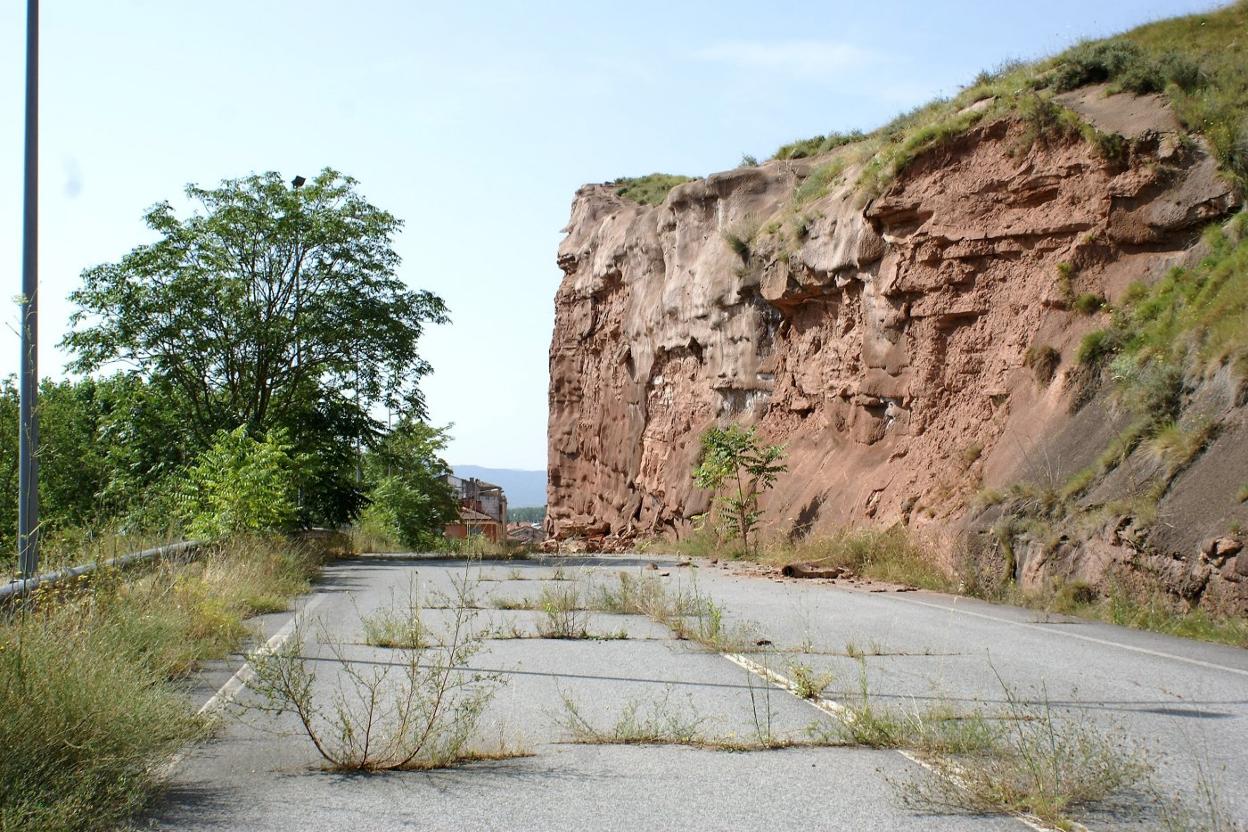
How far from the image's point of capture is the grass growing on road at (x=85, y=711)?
501cm

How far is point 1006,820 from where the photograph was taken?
17.3 feet

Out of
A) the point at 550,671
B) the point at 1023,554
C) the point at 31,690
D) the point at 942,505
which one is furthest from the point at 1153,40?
the point at 31,690

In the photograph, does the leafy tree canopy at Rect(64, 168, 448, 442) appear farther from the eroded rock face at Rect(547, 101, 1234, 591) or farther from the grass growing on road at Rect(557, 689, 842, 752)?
the grass growing on road at Rect(557, 689, 842, 752)

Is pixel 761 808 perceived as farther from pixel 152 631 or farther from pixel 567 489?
pixel 567 489

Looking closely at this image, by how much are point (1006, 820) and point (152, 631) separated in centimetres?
635

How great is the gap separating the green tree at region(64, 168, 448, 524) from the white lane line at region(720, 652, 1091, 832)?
23606mm

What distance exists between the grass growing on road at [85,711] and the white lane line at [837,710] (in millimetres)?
3796

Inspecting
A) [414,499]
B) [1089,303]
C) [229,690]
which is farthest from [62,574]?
[414,499]

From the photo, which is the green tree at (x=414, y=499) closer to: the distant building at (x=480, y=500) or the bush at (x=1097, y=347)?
the bush at (x=1097, y=347)

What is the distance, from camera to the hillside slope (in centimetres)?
1595

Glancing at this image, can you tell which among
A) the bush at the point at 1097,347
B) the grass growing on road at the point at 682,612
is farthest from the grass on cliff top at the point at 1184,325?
the grass growing on road at the point at 682,612

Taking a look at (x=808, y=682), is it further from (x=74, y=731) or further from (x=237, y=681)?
(x=74, y=731)

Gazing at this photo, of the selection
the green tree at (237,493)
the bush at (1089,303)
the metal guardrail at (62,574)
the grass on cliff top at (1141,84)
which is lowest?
the metal guardrail at (62,574)

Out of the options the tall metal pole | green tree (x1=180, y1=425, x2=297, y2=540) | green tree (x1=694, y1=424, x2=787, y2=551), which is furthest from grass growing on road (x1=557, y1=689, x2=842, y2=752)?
green tree (x1=694, y1=424, x2=787, y2=551)
